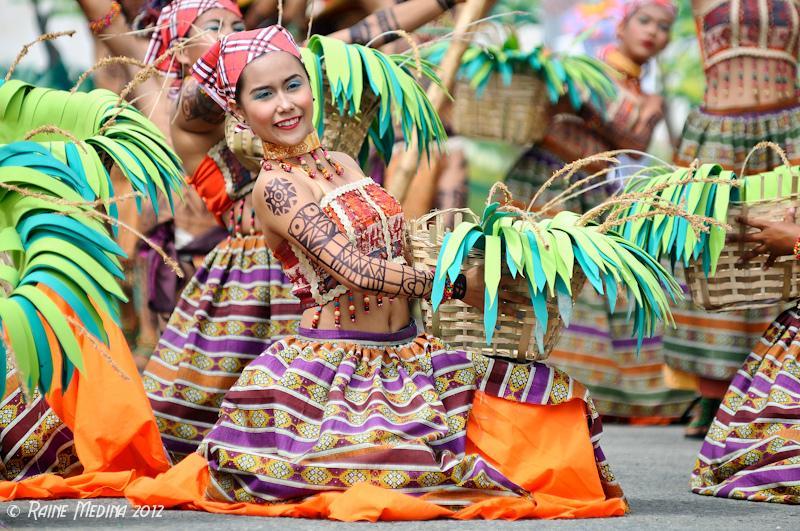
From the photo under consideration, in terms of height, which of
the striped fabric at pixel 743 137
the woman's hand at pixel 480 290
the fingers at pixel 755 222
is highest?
the striped fabric at pixel 743 137

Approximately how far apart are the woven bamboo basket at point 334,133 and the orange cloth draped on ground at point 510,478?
110 cm

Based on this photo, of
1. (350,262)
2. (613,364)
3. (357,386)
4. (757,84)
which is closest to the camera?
(350,262)

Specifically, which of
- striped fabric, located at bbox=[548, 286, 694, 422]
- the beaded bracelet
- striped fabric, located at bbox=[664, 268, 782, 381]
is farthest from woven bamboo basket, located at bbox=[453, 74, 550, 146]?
the beaded bracelet

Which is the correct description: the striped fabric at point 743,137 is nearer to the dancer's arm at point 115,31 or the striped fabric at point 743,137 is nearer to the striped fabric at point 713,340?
the striped fabric at point 713,340

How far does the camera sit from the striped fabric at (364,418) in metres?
3.79

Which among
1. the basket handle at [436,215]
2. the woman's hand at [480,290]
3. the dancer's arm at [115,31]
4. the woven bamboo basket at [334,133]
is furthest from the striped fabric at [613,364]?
the woman's hand at [480,290]

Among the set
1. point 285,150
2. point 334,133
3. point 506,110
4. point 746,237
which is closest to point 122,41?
point 334,133

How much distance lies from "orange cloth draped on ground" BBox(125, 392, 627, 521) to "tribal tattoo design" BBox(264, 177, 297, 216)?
73 centimetres

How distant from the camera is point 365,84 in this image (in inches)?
182

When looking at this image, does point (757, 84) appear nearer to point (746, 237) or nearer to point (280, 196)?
point (746, 237)

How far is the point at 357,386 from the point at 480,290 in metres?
0.45

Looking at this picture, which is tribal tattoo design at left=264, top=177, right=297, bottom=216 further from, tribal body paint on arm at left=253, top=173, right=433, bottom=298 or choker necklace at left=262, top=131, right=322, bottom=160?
choker necklace at left=262, top=131, right=322, bottom=160

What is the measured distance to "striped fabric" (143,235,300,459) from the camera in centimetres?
471

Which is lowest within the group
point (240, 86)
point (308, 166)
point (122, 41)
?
point (308, 166)
